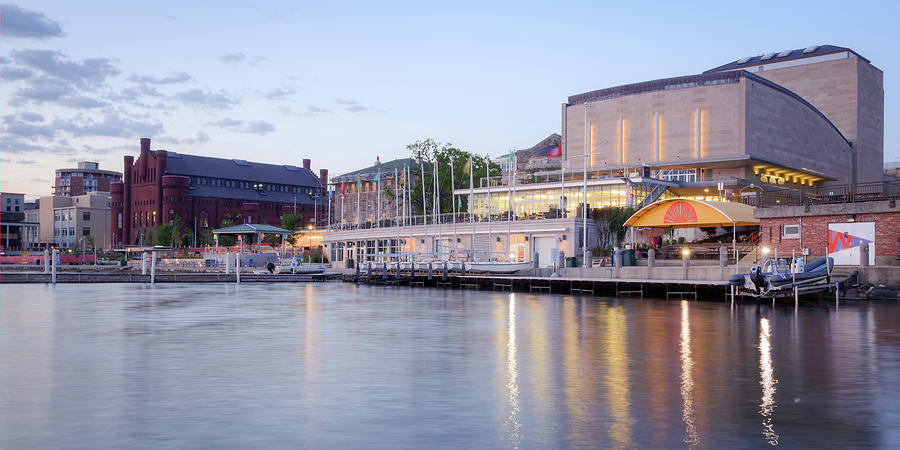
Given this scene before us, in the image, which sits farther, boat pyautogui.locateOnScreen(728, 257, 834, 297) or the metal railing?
the metal railing

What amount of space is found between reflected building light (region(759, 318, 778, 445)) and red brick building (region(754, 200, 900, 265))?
962 inches

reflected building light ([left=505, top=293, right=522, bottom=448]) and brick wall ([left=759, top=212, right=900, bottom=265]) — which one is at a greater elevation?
brick wall ([left=759, top=212, right=900, bottom=265])

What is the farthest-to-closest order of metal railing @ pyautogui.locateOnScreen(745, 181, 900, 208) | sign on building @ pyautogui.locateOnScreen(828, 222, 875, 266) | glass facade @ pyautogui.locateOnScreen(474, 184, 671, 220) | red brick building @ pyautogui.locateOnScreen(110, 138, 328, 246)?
1. red brick building @ pyautogui.locateOnScreen(110, 138, 328, 246)
2. glass facade @ pyautogui.locateOnScreen(474, 184, 671, 220)
3. metal railing @ pyautogui.locateOnScreen(745, 181, 900, 208)
4. sign on building @ pyautogui.locateOnScreen(828, 222, 875, 266)

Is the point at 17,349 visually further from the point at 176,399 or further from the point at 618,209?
the point at 618,209

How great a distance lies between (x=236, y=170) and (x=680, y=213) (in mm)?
131954

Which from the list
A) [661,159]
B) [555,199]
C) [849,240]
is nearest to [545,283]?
[849,240]

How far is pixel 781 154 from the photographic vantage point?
114m

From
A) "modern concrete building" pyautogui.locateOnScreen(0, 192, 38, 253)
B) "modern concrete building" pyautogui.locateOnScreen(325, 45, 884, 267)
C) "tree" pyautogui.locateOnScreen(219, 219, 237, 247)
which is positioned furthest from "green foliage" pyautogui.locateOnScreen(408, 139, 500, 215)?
"modern concrete building" pyautogui.locateOnScreen(0, 192, 38, 253)

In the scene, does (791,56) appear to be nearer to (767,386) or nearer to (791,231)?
(791,231)

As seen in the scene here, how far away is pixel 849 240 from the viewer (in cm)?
4797

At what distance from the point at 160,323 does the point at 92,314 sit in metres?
7.11

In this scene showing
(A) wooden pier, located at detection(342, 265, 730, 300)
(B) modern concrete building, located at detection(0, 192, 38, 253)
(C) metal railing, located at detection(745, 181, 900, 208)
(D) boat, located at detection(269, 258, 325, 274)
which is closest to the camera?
(C) metal railing, located at detection(745, 181, 900, 208)

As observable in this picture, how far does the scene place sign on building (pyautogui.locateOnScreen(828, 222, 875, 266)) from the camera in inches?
1866

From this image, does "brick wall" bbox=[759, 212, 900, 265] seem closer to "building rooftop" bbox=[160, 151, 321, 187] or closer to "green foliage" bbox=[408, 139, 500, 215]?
"green foliage" bbox=[408, 139, 500, 215]
